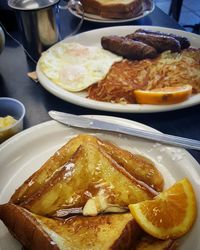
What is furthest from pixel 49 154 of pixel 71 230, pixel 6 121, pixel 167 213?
pixel 167 213

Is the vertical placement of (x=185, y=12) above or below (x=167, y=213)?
below

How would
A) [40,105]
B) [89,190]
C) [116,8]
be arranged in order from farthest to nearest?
[116,8]
[40,105]
[89,190]

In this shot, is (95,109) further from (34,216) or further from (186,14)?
(186,14)

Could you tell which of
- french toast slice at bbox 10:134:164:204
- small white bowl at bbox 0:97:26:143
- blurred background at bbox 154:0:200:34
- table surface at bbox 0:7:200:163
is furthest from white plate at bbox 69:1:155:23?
blurred background at bbox 154:0:200:34

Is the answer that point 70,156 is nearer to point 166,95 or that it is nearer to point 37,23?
point 166,95

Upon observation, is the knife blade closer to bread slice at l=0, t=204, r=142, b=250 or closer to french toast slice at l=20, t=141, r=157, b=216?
french toast slice at l=20, t=141, r=157, b=216

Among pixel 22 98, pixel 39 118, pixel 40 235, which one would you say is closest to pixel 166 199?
pixel 40 235
